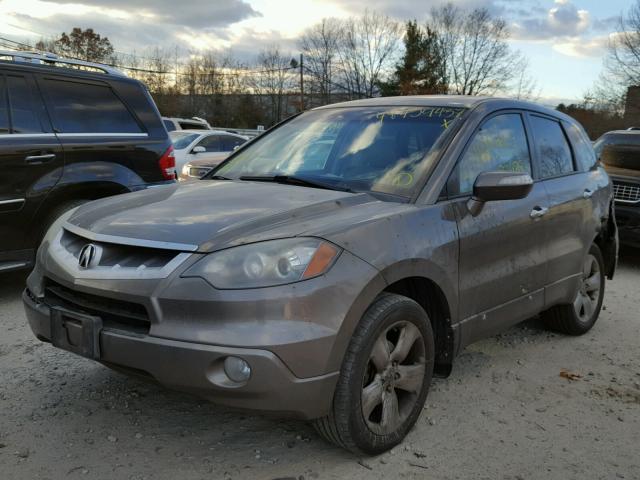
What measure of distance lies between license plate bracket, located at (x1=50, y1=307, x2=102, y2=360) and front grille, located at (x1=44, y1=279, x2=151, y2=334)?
0.14 ft

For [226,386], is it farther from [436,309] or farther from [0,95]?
[0,95]

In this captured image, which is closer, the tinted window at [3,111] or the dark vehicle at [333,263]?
the dark vehicle at [333,263]

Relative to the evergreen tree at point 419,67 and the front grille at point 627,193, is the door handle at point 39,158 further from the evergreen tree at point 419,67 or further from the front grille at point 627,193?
the evergreen tree at point 419,67

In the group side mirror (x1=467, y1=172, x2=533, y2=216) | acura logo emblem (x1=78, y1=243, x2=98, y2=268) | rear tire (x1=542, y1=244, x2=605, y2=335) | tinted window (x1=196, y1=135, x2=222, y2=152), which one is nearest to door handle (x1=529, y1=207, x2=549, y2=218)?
side mirror (x1=467, y1=172, x2=533, y2=216)

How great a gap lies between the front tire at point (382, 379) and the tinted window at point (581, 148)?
2.38 metres

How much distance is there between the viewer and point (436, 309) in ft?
10.2

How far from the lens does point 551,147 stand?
420 cm

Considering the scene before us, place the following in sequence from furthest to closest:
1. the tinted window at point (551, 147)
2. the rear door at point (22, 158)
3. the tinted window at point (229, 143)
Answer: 1. the tinted window at point (229, 143)
2. the rear door at point (22, 158)
3. the tinted window at point (551, 147)

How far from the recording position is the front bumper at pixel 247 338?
7.44 feet

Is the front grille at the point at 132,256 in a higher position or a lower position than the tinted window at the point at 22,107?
lower

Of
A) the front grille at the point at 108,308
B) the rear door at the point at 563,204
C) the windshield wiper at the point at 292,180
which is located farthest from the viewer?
the rear door at the point at 563,204

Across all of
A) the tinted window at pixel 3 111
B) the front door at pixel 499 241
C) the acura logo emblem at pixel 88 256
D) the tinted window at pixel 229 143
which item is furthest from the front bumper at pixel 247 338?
the tinted window at pixel 229 143

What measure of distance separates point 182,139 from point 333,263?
11.6 meters

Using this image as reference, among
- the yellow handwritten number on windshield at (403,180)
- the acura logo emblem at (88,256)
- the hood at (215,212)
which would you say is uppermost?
the yellow handwritten number on windshield at (403,180)
